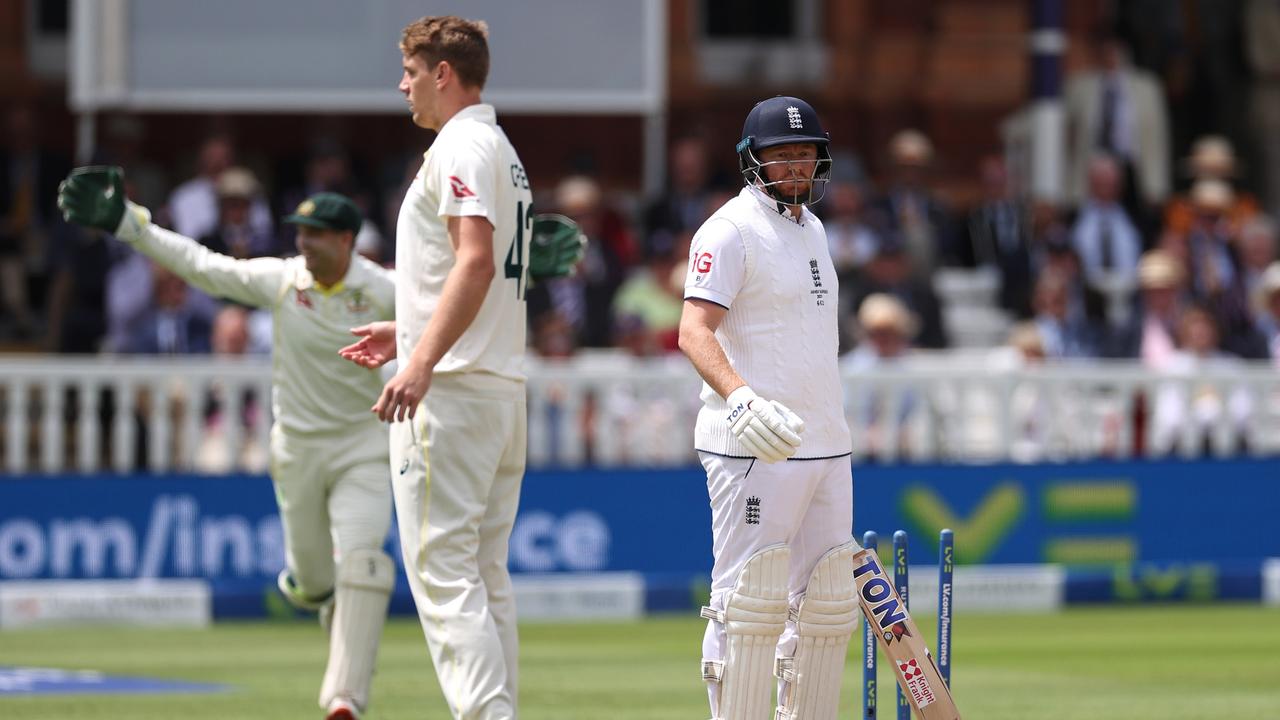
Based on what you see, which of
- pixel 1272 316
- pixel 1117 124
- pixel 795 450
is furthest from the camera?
pixel 1117 124

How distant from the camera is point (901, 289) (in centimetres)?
1559

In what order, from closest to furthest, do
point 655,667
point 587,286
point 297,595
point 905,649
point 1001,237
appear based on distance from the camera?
point 905,649 → point 297,595 → point 655,667 → point 587,286 → point 1001,237

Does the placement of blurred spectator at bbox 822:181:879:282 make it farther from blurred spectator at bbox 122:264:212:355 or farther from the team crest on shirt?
the team crest on shirt

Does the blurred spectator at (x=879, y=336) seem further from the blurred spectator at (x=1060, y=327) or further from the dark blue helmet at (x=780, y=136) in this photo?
the dark blue helmet at (x=780, y=136)

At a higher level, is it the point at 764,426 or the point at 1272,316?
the point at 764,426

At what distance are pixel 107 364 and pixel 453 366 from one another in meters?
6.79

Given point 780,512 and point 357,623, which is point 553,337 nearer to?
point 357,623

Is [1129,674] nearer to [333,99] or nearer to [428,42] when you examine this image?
[428,42]

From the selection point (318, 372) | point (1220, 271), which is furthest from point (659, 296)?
point (318, 372)

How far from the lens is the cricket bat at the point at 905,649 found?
21.6ft

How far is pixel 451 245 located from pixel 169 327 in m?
7.67

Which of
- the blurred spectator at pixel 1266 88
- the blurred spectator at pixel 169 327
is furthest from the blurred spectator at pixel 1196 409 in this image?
the blurred spectator at pixel 1266 88

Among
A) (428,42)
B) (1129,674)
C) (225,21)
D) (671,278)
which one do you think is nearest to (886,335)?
(671,278)

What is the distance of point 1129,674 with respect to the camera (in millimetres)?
10008
